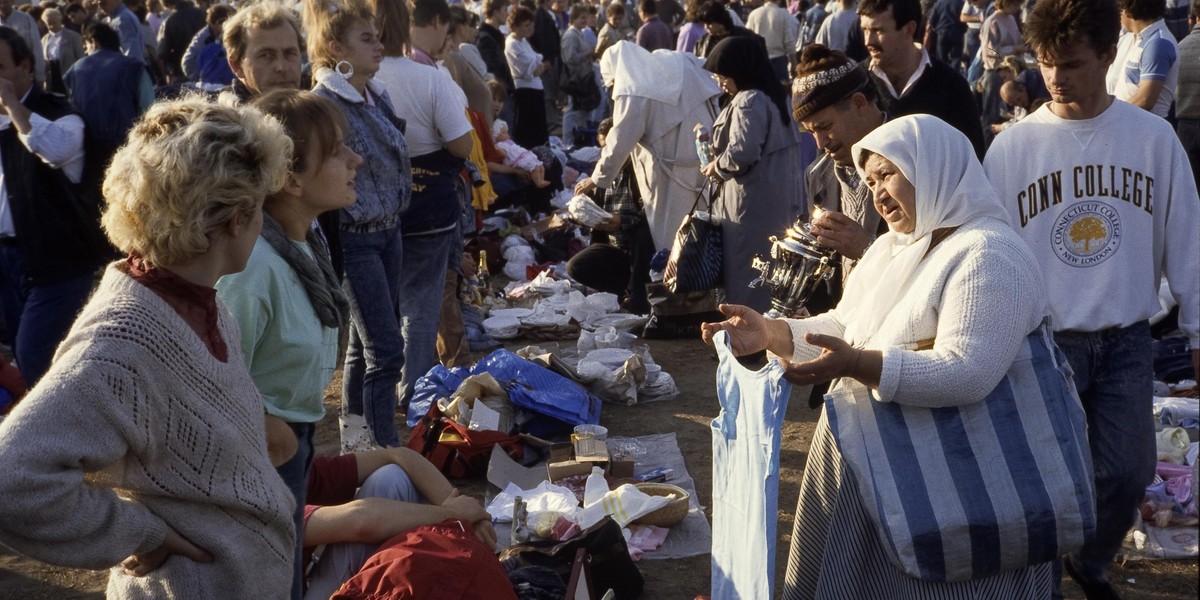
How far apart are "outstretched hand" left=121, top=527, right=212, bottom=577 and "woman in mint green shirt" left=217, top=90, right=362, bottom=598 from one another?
1.85 feet

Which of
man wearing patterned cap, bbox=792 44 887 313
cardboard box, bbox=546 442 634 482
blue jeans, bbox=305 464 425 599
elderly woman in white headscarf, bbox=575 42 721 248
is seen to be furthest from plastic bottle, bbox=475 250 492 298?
blue jeans, bbox=305 464 425 599

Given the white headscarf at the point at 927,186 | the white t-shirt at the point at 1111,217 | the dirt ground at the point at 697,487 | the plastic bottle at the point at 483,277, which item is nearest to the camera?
the white headscarf at the point at 927,186

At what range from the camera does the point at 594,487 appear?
15.5ft

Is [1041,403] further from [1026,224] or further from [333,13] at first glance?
[333,13]

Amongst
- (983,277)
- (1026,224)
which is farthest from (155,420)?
(1026,224)

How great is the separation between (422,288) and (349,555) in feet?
7.00

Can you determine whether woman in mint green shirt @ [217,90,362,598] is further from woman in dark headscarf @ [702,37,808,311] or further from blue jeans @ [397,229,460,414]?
woman in dark headscarf @ [702,37,808,311]

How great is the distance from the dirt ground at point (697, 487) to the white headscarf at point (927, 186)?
4.31ft

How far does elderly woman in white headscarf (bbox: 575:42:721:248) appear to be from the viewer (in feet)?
24.3

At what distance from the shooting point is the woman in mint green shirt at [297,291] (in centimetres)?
272

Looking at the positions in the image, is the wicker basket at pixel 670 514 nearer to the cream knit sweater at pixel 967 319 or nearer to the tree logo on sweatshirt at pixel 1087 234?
the tree logo on sweatshirt at pixel 1087 234

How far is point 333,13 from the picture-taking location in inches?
182

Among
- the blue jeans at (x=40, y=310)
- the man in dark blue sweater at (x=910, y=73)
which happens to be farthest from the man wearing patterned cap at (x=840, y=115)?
the blue jeans at (x=40, y=310)

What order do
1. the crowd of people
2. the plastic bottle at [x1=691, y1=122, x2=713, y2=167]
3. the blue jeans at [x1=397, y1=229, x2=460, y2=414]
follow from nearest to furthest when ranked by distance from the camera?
the crowd of people, the blue jeans at [x1=397, y1=229, x2=460, y2=414], the plastic bottle at [x1=691, y1=122, x2=713, y2=167]
